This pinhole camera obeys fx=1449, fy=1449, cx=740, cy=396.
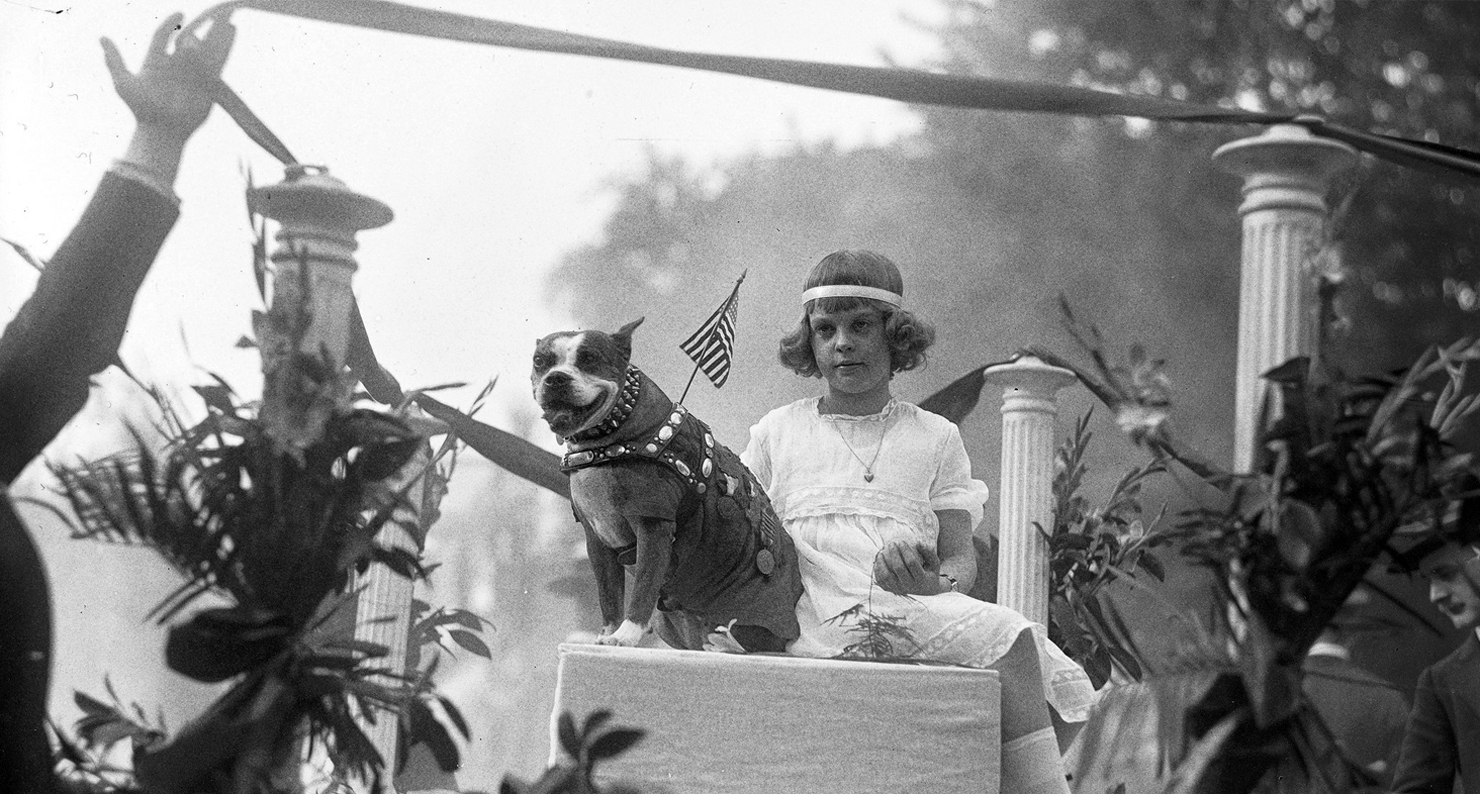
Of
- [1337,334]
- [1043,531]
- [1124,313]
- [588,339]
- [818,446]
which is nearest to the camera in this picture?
[1337,334]

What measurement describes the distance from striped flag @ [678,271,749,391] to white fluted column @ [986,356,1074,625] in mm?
694

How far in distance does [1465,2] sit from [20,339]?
262 inches

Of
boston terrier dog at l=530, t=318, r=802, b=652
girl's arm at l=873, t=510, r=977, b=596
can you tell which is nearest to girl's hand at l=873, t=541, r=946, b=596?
girl's arm at l=873, t=510, r=977, b=596

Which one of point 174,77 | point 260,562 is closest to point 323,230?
point 174,77

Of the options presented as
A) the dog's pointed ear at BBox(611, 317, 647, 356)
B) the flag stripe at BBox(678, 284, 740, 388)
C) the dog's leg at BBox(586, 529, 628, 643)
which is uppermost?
the flag stripe at BBox(678, 284, 740, 388)

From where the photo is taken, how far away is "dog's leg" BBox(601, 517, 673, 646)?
2.20m

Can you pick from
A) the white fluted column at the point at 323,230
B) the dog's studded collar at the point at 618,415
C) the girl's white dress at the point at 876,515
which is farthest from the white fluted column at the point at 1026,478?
the white fluted column at the point at 323,230

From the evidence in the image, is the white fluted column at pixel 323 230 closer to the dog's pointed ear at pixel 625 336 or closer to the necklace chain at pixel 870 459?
the dog's pointed ear at pixel 625 336

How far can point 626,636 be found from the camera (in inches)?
86.5

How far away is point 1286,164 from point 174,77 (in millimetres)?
1524

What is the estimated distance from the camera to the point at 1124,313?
19.9 feet

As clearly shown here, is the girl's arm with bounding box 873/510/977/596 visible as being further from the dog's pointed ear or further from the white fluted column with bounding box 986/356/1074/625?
the dog's pointed ear

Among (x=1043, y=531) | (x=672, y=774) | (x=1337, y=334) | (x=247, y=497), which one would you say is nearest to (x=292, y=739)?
(x=247, y=497)

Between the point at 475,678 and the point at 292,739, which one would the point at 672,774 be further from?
the point at 475,678
